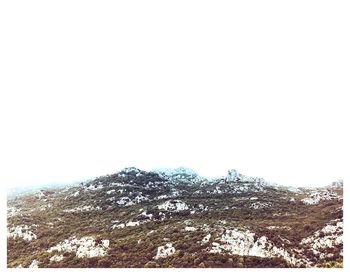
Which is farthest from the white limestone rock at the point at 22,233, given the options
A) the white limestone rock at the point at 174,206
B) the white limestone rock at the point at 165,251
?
the white limestone rock at the point at 174,206

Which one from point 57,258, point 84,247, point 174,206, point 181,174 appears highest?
point 181,174

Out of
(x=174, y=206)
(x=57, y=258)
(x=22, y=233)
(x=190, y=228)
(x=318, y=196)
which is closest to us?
(x=57, y=258)

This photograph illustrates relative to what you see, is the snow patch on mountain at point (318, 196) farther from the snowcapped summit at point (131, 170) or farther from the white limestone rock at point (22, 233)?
the white limestone rock at point (22, 233)

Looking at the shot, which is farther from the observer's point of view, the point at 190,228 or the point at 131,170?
the point at 131,170

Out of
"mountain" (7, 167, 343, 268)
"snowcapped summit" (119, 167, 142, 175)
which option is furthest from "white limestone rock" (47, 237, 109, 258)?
"snowcapped summit" (119, 167, 142, 175)

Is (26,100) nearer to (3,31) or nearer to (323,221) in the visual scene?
(3,31)

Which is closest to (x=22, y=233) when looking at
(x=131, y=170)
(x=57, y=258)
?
(x=57, y=258)

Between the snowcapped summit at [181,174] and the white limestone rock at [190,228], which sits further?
the snowcapped summit at [181,174]

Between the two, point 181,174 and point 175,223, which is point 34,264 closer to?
point 175,223

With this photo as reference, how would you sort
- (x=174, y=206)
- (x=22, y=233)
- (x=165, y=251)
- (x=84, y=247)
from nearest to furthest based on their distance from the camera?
(x=165, y=251), (x=84, y=247), (x=22, y=233), (x=174, y=206)
